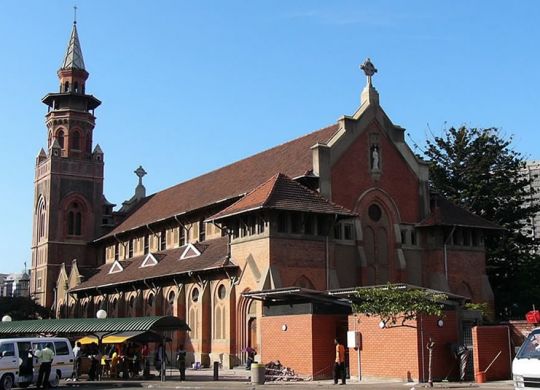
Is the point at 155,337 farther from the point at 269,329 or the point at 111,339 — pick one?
the point at 269,329

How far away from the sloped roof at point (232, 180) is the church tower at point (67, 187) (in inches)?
246

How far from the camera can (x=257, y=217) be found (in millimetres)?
39406

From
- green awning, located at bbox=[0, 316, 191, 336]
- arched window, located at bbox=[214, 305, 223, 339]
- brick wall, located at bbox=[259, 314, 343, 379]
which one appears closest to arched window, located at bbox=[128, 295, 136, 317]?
green awning, located at bbox=[0, 316, 191, 336]

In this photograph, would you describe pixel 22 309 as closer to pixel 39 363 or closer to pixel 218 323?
pixel 218 323

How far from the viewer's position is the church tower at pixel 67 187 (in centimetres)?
6725

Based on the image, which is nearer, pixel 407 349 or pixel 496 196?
pixel 407 349

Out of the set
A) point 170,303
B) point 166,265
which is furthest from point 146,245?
point 170,303

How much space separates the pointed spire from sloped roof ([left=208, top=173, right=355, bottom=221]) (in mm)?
35221

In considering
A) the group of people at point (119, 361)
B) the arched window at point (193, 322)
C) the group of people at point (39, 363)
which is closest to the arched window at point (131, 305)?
the arched window at point (193, 322)

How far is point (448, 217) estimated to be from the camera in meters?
45.0

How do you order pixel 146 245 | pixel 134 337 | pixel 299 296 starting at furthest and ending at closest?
pixel 146 245 < pixel 134 337 < pixel 299 296

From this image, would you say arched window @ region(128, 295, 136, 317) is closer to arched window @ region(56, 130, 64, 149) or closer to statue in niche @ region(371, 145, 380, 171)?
statue in niche @ region(371, 145, 380, 171)

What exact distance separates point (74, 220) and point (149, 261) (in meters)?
18.1

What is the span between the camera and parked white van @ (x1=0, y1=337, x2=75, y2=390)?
2630 cm
